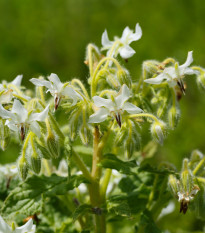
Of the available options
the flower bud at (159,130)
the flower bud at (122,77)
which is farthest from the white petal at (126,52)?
the flower bud at (159,130)

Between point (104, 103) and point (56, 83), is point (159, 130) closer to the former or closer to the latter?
point (104, 103)

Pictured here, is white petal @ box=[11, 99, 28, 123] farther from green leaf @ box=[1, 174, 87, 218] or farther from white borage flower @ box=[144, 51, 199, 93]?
white borage flower @ box=[144, 51, 199, 93]

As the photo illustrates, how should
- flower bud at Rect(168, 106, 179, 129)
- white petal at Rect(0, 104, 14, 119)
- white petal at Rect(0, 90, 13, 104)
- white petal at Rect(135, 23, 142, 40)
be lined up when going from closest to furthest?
white petal at Rect(0, 104, 14, 119)
white petal at Rect(0, 90, 13, 104)
flower bud at Rect(168, 106, 179, 129)
white petal at Rect(135, 23, 142, 40)

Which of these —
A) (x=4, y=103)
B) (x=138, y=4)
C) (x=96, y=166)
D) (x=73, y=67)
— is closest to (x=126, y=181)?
(x=96, y=166)

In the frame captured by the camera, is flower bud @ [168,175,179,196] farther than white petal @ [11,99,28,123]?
Yes

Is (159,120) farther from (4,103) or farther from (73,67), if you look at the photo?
(73,67)

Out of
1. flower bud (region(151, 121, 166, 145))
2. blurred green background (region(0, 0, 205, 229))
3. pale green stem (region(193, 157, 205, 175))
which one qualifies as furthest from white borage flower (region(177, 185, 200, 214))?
blurred green background (region(0, 0, 205, 229))

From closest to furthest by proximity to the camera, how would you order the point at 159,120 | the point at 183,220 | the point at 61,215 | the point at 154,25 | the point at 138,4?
the point at 159,120, the point at 61,215, the point at 183,220, the point at 154,25, the point at 138,4
